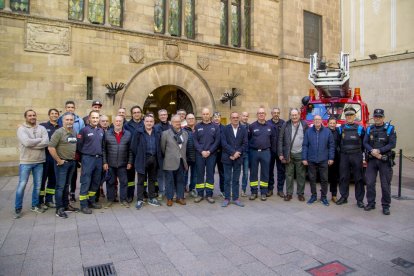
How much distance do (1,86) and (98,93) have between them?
2.85m

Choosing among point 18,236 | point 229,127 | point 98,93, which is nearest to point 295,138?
point 229,127

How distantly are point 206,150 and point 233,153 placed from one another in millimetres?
612

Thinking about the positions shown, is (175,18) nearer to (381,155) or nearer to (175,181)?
(175,181)

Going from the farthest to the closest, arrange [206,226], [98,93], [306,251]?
[98,93] < [206,226] < [306,251]

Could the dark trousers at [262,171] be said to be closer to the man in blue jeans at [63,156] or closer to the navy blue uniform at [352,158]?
the navy blue uniform at [352,158]

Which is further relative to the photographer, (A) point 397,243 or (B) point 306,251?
(A) point 397,243

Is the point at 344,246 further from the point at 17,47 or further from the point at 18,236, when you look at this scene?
the point at 17,47

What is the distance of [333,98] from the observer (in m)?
9.55

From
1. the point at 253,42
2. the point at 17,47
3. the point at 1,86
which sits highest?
the point at 253,42

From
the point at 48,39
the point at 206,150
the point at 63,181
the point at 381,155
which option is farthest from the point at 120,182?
the point at 48,39

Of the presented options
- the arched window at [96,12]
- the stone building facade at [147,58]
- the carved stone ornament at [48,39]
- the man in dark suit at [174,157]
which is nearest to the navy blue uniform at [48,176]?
the man in dark suit at [174,157]

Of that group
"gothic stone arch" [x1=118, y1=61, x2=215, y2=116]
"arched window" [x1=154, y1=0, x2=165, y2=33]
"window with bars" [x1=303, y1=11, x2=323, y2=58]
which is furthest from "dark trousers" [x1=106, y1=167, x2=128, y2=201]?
"window with bars" [x1=303, y1=11, x2=323, y2=58]

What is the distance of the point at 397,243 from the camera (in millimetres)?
4492

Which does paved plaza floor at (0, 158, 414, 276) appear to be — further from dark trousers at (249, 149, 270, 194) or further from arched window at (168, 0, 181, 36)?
arched window at (168, 0, 181, 36)
